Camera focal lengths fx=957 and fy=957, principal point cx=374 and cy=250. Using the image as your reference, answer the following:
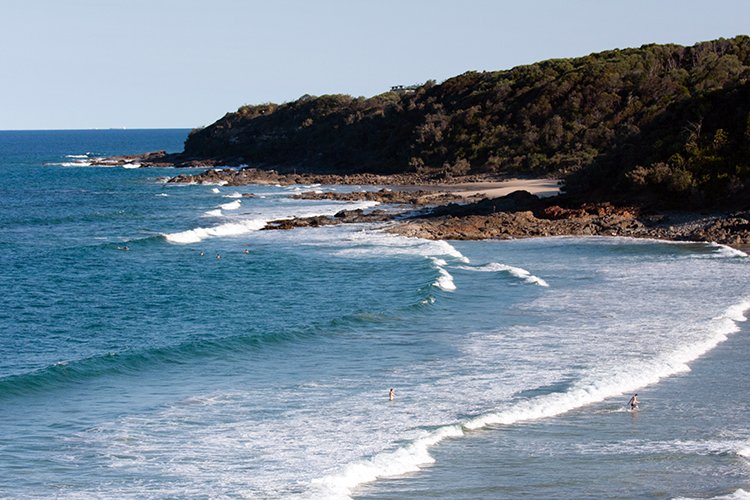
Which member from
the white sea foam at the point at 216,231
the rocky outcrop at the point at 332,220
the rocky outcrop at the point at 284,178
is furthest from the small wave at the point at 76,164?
the rocky outcrop at the point at 332,220

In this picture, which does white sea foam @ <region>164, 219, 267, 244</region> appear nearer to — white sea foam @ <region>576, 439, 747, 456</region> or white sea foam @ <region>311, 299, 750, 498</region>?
white sea foam @ <region>311, 299, 750, 498</region>

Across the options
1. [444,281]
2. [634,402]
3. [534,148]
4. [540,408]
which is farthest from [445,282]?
[534,148]

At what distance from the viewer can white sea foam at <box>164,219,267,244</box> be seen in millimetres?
48125

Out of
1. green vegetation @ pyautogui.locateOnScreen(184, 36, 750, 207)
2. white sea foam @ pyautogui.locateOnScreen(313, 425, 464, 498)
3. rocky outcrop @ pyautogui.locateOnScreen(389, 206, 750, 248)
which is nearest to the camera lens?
white sea foam @ pyautogui.locateOnScreen(313, 425, 464, 498)

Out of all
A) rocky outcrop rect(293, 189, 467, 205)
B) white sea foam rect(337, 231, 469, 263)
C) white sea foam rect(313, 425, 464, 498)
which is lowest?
white sea foam rect(313, 425, 464, 498)

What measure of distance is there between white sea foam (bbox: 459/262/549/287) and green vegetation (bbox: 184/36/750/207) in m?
13.6

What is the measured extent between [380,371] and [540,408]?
181 inches

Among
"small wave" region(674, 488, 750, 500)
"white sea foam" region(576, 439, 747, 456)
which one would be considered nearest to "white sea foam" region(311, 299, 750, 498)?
"white sea foam" region(576, 439, 747, 456)

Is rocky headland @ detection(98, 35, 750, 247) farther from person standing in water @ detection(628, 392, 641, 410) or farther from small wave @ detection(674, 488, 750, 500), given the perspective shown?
small wave @ detection(674, 488, 750, 500)

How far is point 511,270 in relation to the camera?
34.2 m

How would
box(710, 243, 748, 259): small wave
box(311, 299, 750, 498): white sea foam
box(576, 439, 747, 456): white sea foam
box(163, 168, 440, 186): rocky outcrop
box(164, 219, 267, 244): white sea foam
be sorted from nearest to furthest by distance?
1. box(311, 299, 750, 498): white sea foam
2. box(576, 439, 747, 456): white sea foam
3. box(710, 243, 748, 259): small wave
4. box(164, 219, 267, 244): white sea foam
5. box(163, 168, 440, 186): rocky outcrop

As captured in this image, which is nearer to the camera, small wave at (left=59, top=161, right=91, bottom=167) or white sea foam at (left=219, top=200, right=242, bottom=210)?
white sea foam at (left=219, top=200, right=242, bottom=210)

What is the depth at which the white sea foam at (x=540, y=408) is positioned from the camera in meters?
15.2

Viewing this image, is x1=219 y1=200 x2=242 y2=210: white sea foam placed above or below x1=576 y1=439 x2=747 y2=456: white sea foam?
above
